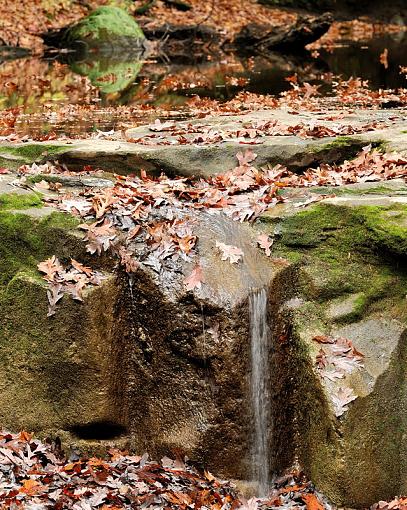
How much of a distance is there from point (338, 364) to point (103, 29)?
25.6m

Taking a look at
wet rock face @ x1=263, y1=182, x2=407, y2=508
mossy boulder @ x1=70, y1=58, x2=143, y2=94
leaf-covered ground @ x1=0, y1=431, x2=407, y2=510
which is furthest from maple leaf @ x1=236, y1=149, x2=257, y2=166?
mossy boulder @ x1=70, y1=58, x2=143, y2=94

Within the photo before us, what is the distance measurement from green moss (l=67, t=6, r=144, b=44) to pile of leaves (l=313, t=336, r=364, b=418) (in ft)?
83.3

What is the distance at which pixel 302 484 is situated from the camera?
541 centimetres

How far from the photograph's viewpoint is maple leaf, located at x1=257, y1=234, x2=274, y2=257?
18.8 feet

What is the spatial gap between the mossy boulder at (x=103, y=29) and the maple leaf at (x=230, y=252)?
24.8m

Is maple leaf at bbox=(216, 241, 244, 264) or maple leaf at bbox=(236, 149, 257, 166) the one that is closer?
maple leaf at bbox=(216, 241, 244, 264)

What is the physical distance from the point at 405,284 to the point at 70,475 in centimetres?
261

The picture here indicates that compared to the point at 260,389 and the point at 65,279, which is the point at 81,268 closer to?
the point at 65,279

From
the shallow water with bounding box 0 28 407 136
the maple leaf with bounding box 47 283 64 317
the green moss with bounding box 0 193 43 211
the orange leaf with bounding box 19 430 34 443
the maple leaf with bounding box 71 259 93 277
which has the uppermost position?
the shallow water with bounding box 0 28 407 136

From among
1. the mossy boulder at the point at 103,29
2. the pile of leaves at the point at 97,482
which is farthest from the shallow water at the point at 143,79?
the pile of leaves at the point at 97,482

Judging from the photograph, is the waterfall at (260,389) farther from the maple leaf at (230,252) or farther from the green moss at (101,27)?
the green moss at (101,27)

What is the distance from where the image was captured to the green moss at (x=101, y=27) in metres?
28.9

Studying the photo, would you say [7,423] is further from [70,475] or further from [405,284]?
[405,284]

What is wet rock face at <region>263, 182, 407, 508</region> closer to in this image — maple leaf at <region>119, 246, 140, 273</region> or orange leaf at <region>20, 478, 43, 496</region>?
maple leaf at <region>119, 246, 140, 273</region>
